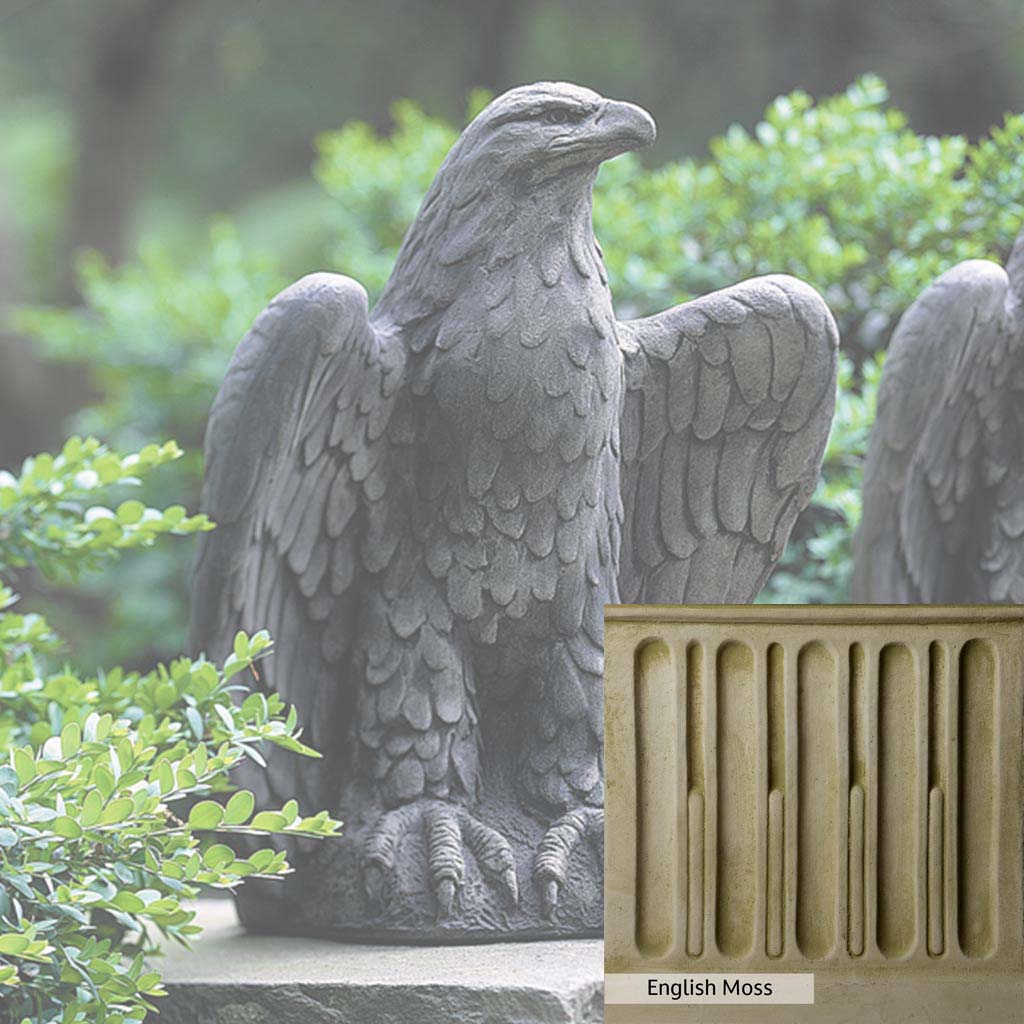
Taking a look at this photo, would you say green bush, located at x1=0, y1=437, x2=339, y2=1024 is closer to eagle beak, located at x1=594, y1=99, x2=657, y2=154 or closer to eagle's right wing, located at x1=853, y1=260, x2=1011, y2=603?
eagle beak, located at x1=594, y1=99, x2=657, y2=154

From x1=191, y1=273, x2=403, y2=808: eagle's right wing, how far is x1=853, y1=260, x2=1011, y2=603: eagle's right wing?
46 cm

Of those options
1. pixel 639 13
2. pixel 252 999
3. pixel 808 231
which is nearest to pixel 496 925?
pixel 252 999

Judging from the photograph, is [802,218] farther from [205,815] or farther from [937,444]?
[205,815]

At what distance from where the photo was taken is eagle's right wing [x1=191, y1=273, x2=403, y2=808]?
3.63 feet

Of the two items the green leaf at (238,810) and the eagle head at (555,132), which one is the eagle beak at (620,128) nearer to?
the eagle head at (555,132)

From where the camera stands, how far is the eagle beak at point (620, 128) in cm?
110

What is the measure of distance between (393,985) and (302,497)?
1.29 ft

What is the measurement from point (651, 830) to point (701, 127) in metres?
0.88

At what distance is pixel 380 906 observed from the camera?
1.15 meters

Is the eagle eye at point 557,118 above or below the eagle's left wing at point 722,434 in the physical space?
above

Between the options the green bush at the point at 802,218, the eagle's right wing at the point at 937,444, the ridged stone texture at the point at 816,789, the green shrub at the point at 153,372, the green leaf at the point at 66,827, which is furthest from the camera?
the green shrub at the point at 153,372

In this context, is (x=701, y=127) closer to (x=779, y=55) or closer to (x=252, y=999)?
(x=779, y=55)

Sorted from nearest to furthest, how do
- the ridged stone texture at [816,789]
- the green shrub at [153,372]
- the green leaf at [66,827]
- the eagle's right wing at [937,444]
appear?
1. the green leaf at [66,827]
2. the ridged stone texture at [816,789]
3. the eagle's right wing at [937,444]
4. the green shrub at [153,372]

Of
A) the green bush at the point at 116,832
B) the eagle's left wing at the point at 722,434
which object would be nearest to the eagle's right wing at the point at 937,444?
the eagle's left wing at the point at 722,434
